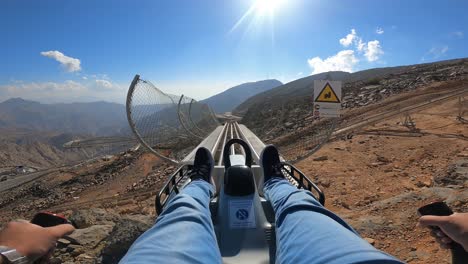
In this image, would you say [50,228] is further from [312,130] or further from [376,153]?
[312,130]

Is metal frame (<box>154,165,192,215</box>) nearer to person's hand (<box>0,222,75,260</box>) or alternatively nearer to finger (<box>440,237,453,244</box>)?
person's hand (<box>0,222,75,260</box>)

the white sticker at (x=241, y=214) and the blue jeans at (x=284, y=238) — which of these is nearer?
the blue jeans at (x=284, y=238)

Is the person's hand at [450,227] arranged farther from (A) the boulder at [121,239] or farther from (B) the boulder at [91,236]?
(B) the boulder at [91,236]

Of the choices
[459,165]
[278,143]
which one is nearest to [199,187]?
[459,165]

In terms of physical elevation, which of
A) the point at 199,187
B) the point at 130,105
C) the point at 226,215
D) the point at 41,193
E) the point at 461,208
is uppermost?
the point at 130,105

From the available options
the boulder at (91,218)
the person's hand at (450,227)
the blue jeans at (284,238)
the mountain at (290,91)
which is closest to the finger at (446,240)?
the person's hand at (450,227)

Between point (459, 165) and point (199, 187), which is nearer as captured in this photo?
point (199, 187)

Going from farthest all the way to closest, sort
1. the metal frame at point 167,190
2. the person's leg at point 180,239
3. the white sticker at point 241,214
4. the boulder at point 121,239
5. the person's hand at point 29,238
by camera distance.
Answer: the boulder at point 121,239 → the metal frame at point 167,190 → the white sticker at point 241,214 → the person's leg at point 180,239 → the person's hand at point 29,238
